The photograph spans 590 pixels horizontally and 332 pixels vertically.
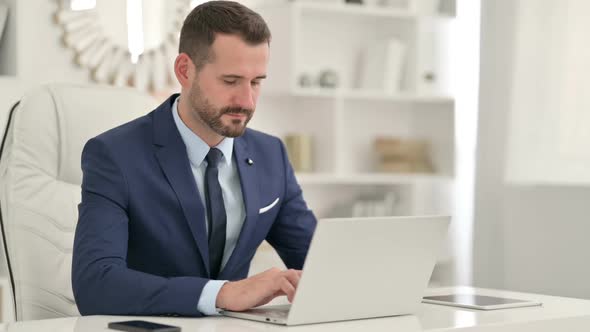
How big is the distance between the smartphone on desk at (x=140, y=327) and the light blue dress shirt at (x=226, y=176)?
0.48m

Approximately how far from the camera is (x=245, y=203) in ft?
6.35

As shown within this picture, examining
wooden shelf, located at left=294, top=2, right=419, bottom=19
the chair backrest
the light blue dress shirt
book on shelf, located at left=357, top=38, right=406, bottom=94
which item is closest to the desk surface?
the light blue dress shirt

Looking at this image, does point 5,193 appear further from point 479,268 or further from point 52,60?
point 479,268

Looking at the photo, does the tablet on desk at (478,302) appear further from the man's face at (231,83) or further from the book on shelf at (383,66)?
the book on shelf at (383,66)

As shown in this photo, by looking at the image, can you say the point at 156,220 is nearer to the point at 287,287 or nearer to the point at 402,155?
the point at 287,287

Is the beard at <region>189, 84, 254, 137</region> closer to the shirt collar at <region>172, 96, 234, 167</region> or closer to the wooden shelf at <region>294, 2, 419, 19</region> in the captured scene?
the shirt collar at <region>172, 96, 234, 167</region>

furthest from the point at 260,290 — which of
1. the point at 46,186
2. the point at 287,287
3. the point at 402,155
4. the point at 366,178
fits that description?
the point at 402,155

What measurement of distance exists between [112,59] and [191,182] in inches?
80.9

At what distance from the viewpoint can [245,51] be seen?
1.84m

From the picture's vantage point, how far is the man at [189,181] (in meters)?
1.71

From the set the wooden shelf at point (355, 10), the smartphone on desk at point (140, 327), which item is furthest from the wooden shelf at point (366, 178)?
the smartphone on desk at point (140, 327)

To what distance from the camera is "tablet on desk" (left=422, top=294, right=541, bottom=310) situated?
165 centimetres

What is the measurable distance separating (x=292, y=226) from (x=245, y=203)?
215mm

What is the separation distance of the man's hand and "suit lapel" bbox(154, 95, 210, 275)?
1.06 feet
